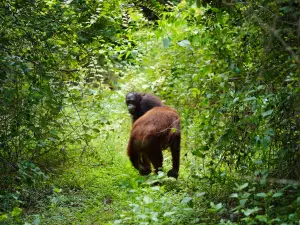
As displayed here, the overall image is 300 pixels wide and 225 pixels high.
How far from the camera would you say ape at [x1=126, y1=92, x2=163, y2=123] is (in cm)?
793

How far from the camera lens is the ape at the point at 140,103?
7.93m

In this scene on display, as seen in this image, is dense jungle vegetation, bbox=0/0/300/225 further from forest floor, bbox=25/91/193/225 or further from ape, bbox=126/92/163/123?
ape, bbox=126/92/163/123

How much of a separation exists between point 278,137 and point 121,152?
4288 millimetres

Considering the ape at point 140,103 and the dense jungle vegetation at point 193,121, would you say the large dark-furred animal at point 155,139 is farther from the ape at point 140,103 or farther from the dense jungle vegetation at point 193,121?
the ape at point 140,103

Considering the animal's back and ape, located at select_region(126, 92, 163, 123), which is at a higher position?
ape, located at select_region(126, 92, 163, 123)

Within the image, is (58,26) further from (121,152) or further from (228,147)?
(121,152)

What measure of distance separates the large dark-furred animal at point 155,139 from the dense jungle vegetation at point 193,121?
0.96 ft

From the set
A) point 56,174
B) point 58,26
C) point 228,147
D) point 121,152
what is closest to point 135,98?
point 121,152

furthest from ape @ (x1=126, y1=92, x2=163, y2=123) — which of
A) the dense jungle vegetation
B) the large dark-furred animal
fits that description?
the large dark-furred animal

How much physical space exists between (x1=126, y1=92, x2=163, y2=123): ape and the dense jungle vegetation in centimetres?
40

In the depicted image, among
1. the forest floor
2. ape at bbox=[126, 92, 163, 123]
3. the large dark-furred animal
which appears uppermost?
ape at bbox=[126, 92, 163, 123]

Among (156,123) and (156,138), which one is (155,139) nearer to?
(156,138)

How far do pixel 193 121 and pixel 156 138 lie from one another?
647 mm

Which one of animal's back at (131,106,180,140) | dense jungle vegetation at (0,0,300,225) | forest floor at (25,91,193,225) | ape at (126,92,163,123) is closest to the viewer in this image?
dense jungle vegetation at (0,0,300,225)
